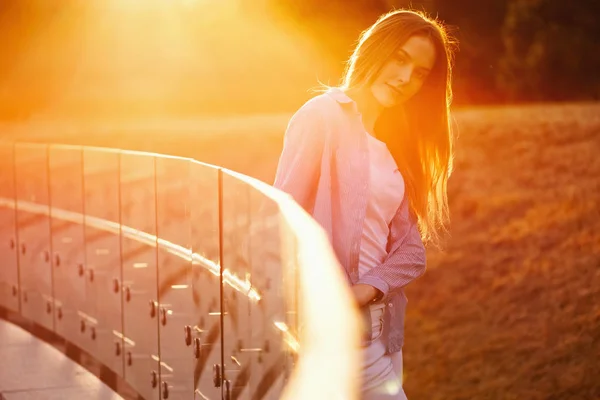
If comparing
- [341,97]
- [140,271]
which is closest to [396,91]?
[341,97]

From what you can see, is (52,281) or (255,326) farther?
(52,281)

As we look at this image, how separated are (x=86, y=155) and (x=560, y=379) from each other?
499 cm

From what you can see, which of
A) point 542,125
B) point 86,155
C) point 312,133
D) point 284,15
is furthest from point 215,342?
point 284,15

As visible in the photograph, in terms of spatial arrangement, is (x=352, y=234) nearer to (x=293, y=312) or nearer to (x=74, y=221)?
(x=293, y=312)

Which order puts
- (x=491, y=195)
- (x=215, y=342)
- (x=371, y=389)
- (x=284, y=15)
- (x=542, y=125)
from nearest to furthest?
(x=371, y=389) → (x=215, y=342) → (x=491, y=195) → (x=542, y=125) → (x=284, y=15)

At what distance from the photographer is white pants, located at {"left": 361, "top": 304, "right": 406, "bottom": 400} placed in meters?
3.91

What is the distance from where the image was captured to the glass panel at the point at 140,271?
761 centimetres

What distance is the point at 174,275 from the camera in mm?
6930

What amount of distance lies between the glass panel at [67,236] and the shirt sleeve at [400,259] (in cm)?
635

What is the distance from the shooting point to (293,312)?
11.8 feet

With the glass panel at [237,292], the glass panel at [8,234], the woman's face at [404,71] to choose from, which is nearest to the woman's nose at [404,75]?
the woman's face at [404,71]

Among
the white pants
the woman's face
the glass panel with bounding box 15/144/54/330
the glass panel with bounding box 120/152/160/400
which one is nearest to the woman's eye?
the woman's face

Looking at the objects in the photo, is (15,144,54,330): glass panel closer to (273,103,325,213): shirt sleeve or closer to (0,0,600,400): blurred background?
(0,0,600,400): blurred background

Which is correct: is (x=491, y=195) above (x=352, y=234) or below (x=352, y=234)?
below
